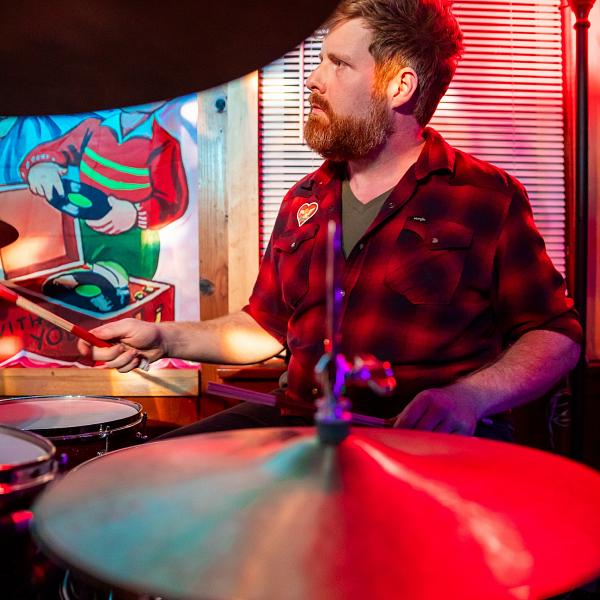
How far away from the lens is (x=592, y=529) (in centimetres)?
55

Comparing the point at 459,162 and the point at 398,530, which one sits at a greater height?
the point at 459,162

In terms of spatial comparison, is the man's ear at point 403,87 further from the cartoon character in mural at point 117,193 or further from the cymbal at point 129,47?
the cymbal at point 129,47

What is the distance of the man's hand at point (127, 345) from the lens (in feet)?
4.92

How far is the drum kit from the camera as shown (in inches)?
18.8

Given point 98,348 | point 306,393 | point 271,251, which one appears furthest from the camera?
point 271,251

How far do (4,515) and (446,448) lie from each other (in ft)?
1.50

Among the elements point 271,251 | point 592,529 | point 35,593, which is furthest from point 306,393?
point 592,529

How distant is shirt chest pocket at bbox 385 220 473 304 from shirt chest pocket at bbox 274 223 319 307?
24 centimetres

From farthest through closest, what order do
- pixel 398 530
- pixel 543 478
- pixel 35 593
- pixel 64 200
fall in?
pixel 64 200, pixel 35 593, pixel 543 478, pixel 398 530

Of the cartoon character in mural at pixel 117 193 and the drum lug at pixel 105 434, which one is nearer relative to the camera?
the drum lug at pixel 105 434

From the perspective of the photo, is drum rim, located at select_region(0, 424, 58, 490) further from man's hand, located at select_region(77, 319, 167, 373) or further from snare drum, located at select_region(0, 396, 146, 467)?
man's hand, located at select_region(77, 319, 167, 373)

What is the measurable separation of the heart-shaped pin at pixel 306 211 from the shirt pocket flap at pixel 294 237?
0.02 meters

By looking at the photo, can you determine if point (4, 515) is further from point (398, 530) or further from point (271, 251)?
point (271, 251)

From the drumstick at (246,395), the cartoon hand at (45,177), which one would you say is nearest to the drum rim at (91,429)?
the drumstick at (246,395)
